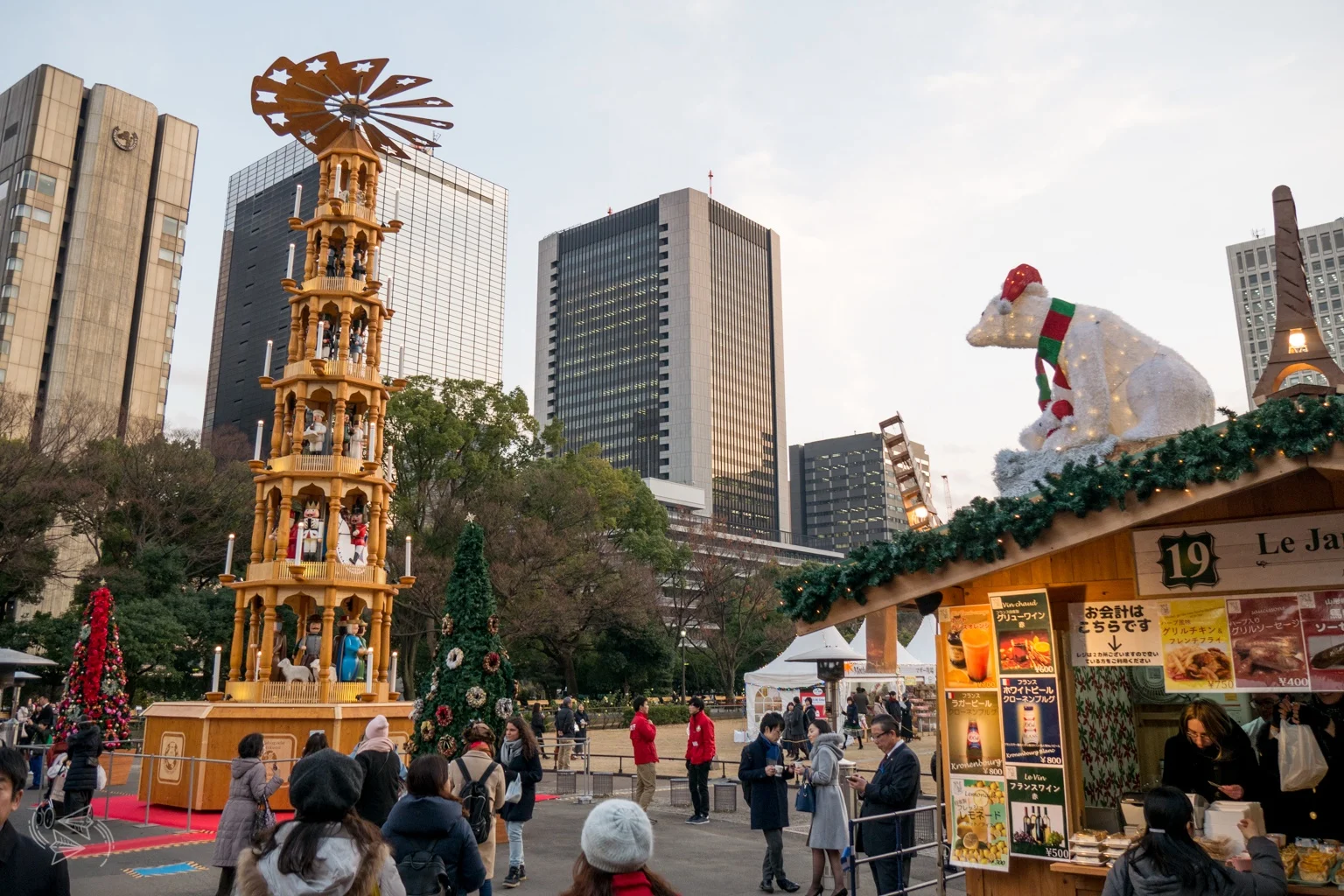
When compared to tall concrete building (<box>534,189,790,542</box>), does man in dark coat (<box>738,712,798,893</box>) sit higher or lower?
lower

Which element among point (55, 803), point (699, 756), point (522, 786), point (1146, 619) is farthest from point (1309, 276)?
point (55, 803)

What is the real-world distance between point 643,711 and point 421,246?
5355 inches

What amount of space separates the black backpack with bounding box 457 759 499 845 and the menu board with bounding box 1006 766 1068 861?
13.4 ft

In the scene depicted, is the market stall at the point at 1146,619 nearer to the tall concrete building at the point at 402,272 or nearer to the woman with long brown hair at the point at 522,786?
the woman with long brown hair at the point at 522,786

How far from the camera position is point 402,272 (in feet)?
452

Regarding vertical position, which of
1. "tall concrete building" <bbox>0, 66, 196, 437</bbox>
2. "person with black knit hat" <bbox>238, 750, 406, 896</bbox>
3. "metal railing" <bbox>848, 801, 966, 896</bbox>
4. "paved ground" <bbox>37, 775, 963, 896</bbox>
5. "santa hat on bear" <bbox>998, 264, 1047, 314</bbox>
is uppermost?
"tall concrete building" <bbox>0, 66, 196, 437</bbox>

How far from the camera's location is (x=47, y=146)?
63.0 metres

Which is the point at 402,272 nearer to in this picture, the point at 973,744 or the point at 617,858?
the point at 973,744

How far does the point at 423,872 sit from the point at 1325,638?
5.74m

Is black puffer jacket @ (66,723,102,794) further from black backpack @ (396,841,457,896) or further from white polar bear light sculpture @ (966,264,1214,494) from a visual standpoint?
white polar bear light sculpture @ (966,264,1214,494)

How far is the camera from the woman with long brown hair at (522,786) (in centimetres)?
947

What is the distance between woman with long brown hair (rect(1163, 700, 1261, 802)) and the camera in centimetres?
627

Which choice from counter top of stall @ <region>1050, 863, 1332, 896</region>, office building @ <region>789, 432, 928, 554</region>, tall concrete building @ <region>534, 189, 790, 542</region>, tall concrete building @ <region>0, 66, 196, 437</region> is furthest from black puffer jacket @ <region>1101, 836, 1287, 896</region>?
office building @ <region>789, 432, 928, 554</region>

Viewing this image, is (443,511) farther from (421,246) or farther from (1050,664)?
(421,246)
